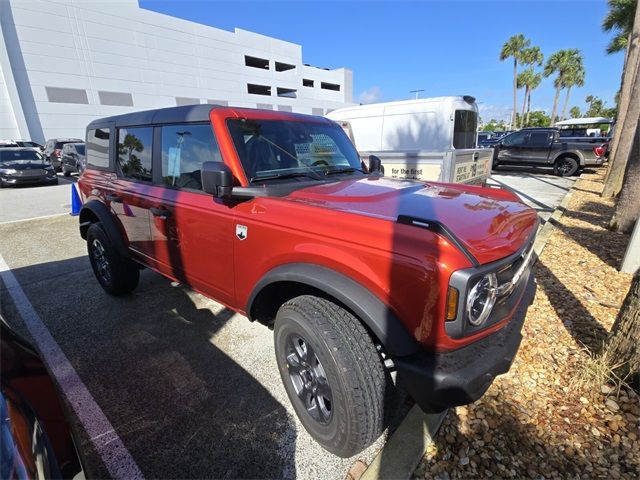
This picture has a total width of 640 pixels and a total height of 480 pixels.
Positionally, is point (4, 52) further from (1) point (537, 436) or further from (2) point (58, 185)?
(1) point (537, 436)

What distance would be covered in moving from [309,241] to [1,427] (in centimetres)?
139

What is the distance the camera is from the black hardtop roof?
8.58 ft

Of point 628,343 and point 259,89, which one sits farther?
point 259,89

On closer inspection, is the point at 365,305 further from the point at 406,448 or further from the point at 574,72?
the point at 574,72

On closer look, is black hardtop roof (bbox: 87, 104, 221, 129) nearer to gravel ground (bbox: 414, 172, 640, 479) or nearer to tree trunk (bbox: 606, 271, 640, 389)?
gravel ground (bbox: 414, 172, 640, 479)

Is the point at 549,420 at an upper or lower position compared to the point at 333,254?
lower

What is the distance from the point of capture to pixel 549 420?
7.18 feet

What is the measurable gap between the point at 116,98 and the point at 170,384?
34930mm

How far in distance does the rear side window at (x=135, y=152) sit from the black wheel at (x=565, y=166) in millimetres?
16042

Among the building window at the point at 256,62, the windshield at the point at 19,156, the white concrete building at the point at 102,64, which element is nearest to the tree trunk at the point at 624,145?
the windshield at the point at 19,156

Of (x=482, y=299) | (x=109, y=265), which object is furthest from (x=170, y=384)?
(x=482, y=299)

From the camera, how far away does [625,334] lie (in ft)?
7.68

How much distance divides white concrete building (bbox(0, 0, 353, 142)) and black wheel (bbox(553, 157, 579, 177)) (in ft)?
108

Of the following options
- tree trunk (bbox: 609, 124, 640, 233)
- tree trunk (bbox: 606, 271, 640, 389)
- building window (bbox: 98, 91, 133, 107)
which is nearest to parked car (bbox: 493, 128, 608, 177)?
tree trunk (bbox: 609, 124, 640, 233)
